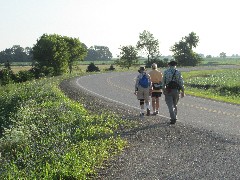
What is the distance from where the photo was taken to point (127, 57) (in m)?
103

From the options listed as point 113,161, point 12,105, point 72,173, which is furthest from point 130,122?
point 12,105

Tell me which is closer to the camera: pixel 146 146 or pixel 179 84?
pixel 146 146

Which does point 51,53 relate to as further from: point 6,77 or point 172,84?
point 172,84

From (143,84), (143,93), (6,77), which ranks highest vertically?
(143,84)

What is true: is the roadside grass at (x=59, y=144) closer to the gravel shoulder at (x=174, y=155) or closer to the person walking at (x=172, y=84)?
the gravel shoulder at (x=174, y=155)

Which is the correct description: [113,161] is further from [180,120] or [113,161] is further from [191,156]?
[180,120]

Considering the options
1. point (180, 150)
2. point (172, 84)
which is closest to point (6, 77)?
point (172, 84)

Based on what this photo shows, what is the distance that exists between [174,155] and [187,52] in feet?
320

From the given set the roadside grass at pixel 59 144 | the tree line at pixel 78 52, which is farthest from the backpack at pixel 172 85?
the tree line at pixel 78 52

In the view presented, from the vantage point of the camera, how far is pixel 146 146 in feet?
31.6

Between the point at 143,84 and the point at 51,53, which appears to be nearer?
the point at 143,84

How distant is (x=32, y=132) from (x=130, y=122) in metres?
3.30

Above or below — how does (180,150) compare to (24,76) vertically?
above

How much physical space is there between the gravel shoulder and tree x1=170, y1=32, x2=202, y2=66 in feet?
298
